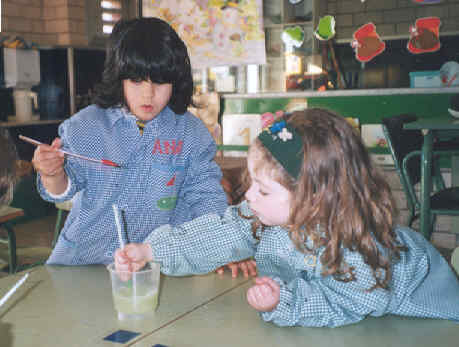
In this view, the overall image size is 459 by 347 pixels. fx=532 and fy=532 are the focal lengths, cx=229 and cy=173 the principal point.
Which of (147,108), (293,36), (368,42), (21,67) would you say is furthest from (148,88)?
(21,67)

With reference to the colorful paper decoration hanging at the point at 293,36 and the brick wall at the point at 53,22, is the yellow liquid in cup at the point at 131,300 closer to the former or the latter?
the colorful paper decoration hanging at the point at 293,36

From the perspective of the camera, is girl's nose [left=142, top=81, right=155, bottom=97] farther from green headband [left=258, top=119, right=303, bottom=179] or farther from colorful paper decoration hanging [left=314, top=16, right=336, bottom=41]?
colorful paper decoration hanging [left=314, top=16, right=336, bottom=41]

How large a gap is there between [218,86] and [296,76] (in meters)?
0.59

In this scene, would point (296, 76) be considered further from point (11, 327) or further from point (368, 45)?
point (11, 327)

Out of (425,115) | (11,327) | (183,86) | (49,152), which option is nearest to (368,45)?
(425,115)

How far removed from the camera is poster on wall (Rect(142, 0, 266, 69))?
3646 millimetres

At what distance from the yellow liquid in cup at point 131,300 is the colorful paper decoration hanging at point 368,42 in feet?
12.1

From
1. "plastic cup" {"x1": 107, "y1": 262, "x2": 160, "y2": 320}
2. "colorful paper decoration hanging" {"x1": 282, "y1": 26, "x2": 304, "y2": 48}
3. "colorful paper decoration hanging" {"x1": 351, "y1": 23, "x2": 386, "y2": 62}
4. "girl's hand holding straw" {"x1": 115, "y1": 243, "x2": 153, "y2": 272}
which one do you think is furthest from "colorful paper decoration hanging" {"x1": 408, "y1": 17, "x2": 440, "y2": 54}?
"plastic cup" {"x1": 107, "y1": 262, "x2": 160, "y2": 320}

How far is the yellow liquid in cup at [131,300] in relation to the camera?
881mm

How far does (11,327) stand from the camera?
0.85 metres

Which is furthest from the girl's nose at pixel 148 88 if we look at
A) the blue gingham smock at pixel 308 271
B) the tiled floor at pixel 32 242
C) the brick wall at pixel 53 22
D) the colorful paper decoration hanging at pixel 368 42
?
the brick wall at pixel 53 22

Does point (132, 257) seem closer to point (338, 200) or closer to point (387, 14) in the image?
point (338, 200)

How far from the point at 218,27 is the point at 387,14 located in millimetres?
2013

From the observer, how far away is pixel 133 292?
883 mm
